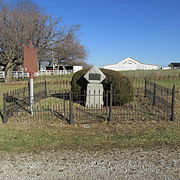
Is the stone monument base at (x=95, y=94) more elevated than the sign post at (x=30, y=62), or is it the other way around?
the sign post at (x=30, y=62)

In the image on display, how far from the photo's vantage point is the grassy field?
400cm

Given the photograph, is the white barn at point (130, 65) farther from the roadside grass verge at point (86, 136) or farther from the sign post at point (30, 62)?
the roadside grass verge at point (86, 136)

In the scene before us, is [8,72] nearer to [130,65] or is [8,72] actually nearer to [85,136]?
[85,136]

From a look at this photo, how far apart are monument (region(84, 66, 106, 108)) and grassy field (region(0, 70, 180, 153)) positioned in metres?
2.17

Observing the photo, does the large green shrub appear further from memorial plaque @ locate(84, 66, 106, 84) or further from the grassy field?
the grassy field

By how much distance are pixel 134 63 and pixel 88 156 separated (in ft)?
204

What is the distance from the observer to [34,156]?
3496mm

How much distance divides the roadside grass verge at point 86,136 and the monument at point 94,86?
2.17 m

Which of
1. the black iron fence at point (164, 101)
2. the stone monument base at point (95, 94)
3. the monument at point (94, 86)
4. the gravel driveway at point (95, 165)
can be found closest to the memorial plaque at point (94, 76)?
the monument at point (94, 86)

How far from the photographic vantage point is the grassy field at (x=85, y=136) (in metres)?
4.00

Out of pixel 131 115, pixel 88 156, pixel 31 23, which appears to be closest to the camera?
pixel 88 156

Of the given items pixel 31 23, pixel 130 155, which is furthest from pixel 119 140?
pixel 31 23

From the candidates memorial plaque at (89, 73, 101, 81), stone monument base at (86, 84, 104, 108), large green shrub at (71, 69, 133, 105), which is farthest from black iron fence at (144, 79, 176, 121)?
memorial plaque at (89, 73, 101, 81)

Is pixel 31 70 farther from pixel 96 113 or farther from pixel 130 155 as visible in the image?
pixel 130 155
